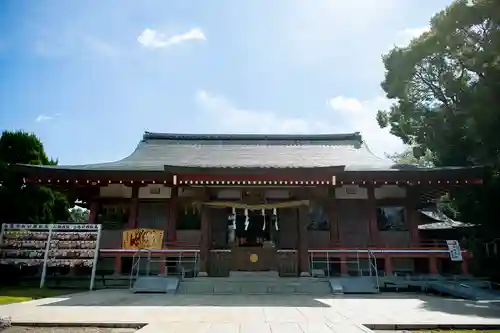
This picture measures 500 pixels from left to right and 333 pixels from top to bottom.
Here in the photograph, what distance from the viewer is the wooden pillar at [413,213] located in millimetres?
13867

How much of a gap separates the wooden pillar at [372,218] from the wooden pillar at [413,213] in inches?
51.2

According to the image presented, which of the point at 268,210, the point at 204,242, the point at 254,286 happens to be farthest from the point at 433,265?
the point at 204,242

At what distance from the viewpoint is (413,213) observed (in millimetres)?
14281

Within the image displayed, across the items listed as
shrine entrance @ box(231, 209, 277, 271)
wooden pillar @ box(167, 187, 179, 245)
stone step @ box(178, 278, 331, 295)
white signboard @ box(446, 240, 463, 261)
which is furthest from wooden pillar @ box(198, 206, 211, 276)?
white signboard @ box(446, 240, 463, 261)

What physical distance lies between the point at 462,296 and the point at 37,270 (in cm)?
1401

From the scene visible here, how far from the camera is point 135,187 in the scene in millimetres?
14562

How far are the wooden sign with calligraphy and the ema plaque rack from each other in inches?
47.1

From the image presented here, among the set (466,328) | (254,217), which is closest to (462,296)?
(466,328)

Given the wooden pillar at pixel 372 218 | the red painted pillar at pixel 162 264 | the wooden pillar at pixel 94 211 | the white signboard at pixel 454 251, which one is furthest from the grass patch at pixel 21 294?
the white signboard at pixel 454 251

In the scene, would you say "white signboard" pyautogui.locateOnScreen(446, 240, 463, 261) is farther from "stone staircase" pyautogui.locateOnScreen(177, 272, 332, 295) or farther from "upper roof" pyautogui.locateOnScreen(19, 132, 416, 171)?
"stone staircase" pyautogui.locateOnScreen(177, 272, 332, 295)

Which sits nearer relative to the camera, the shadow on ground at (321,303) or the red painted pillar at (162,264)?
the shadow on ground at (321,303)

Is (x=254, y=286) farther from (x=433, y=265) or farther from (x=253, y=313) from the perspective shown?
(x=433, y=265)

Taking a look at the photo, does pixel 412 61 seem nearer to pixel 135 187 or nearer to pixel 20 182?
pixel 135 187

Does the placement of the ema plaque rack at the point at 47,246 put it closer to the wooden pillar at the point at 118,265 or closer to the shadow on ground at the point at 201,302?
the wooden pillar at the point at 118,265
